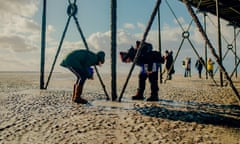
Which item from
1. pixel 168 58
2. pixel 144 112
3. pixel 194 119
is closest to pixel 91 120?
pixel 144 112

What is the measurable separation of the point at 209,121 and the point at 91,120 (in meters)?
1.84

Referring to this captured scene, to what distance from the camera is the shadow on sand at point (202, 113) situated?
419cm

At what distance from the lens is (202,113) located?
4.73m

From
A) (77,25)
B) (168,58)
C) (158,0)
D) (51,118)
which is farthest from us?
(168,58)

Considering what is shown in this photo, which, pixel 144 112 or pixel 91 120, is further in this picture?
pixel 144 112

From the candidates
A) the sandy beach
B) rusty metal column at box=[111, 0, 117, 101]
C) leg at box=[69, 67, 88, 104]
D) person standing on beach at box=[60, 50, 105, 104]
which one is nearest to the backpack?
rusty metal column at box=[111, 0, 117, 101]

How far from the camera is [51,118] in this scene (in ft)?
14.1

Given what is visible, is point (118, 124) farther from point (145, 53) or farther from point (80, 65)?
point (145, 53)

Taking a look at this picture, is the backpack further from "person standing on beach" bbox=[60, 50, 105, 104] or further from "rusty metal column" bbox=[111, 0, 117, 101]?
"person standing on beach" bbox=[60, 50, 105, 104]

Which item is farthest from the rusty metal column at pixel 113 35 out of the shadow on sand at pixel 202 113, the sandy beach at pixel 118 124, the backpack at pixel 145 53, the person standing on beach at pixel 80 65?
the shadow on sand at pixel 202 113

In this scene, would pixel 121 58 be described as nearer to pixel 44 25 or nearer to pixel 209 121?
pixel 209 121

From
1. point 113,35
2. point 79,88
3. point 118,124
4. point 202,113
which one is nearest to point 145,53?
point 113,35

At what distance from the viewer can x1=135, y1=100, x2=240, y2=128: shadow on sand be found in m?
4.19

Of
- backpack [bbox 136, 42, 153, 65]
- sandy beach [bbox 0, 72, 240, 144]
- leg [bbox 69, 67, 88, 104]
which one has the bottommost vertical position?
sandy beach [bbox 0, 72, 240, 144]
